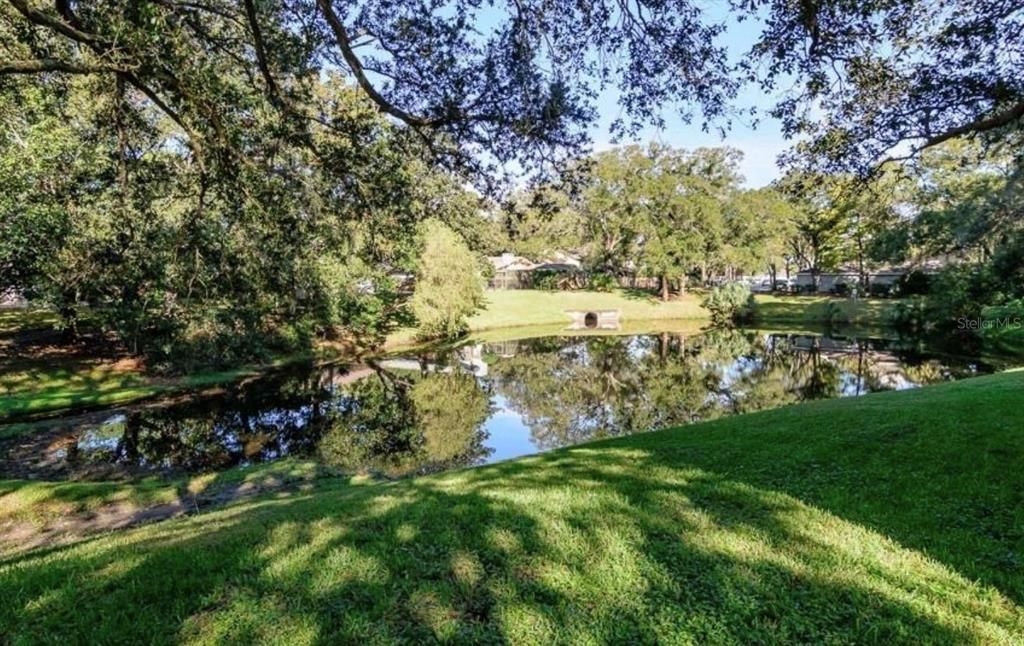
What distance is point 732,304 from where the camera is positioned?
4306 centimetres

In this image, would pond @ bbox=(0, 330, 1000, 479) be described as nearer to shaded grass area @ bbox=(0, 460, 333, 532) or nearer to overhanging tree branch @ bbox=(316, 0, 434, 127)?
shaded grass area @ bbox=(0, 460, 333, 532)

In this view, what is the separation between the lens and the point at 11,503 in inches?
372

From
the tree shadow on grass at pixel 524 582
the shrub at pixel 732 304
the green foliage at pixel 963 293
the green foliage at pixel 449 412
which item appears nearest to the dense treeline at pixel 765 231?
the green foliage at pixel 963 293

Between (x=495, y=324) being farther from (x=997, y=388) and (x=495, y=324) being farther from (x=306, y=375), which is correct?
(x=997, y=388)

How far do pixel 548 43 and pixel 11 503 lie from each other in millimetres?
11192

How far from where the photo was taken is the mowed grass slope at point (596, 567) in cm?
305

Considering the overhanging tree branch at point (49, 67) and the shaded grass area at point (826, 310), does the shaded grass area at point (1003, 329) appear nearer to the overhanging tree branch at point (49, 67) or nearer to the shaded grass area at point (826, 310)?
the shaded grass area at point (826, 310)

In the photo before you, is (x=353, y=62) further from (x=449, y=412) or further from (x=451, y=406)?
(x=451, y=406)

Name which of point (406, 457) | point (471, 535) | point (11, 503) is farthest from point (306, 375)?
point (471, 535)

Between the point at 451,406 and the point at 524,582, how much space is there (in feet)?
50.4

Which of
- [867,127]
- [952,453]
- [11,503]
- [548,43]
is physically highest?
[548,43]

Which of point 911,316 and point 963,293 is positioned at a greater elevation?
point 963,293

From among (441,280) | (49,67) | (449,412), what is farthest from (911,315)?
(49,67)

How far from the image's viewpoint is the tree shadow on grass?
119 inches
